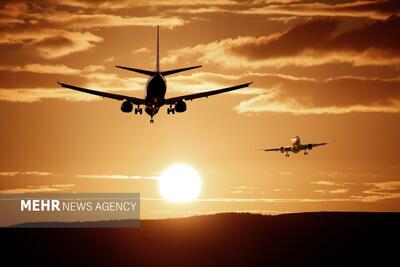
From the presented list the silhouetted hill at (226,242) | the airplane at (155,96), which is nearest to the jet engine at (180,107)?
the airplane at (155,96)

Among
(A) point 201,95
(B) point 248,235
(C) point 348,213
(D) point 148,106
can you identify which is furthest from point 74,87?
(C) point 348,213

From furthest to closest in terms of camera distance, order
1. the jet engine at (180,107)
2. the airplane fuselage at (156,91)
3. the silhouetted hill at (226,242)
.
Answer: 1. the silhouetted hill at (226,242)
2. the jet engine at (180,107)
3. the airplane fuselage at (156,91)

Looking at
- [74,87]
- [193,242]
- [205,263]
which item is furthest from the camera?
[193,242]

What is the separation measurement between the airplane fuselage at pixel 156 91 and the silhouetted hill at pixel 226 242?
69546mm

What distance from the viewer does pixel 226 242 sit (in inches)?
7175

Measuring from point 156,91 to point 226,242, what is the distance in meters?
81.9

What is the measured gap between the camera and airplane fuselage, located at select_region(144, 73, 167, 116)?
106875mm

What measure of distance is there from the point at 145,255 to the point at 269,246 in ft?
88.8

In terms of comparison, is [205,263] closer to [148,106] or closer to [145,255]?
[145,255]

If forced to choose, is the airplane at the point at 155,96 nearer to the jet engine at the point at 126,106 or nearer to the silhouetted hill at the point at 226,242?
the jet engine at the point at 126,106

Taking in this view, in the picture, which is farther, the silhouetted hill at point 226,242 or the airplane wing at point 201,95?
the silhouetted hill at point 226,242

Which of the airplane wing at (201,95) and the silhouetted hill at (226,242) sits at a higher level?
the airplane wing at (201,95)

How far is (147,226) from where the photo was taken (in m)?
192

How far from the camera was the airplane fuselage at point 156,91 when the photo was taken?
107 meters
